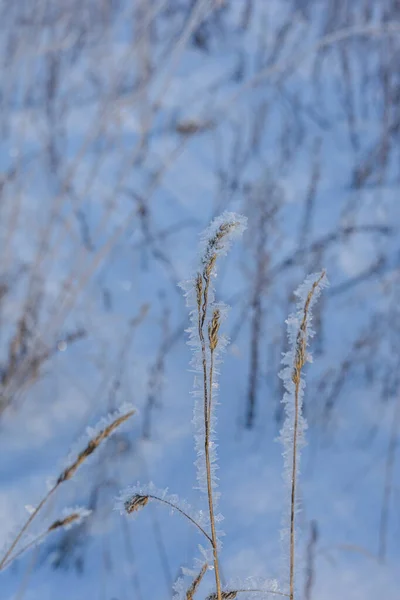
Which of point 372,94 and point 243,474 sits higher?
point 372,94

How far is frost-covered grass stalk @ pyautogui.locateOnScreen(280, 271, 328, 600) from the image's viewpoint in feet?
1.84

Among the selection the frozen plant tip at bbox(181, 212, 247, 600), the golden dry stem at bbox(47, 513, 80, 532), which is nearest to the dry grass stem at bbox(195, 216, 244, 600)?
the frozen plant tip at bbox(181, 212, 247, 600)

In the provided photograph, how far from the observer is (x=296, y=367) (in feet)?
1.91

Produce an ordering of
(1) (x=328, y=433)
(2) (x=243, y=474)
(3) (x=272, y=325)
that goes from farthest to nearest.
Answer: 1. (3) (x=272, y=325)
2. (1) (x=328, y=433)
3. (2) (x=243, y=474)

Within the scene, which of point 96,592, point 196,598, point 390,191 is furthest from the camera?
point 390,191

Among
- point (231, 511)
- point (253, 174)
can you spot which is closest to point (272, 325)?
point (231, 511)

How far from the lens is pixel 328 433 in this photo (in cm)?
158

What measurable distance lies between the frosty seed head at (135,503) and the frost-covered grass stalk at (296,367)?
0.45ft

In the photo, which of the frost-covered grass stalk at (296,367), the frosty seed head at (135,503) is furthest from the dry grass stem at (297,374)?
the frosty seed head at (135,503)

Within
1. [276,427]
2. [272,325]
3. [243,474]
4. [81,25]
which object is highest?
[81,25]

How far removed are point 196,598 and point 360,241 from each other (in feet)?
5.87

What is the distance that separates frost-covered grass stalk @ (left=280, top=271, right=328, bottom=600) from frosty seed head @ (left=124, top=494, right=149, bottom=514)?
14cm

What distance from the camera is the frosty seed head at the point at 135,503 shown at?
582 millimetres

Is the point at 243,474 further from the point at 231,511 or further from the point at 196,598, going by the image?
the point at 196,598
